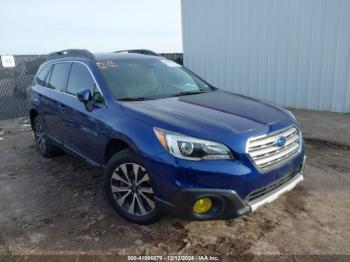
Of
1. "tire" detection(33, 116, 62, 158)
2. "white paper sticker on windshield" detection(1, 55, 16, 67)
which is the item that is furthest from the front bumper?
"white paper sticker on windshield" detection(1, 55, 16, 67)

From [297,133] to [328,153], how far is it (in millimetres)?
2368

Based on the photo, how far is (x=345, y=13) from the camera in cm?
830

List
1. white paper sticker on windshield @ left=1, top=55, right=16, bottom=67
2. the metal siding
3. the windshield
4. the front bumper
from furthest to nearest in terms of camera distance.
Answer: white paper sticker on windshield @ left=1, top=55, right=16, bottom=67, the metal siding, the windshield, the front bumper

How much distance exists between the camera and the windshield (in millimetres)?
3980

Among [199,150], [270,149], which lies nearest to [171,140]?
[199,150]

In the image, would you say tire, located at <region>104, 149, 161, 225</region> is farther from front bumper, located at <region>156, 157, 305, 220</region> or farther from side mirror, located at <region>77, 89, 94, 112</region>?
side mirror, located at <region>77, 89, 94, 112</region>

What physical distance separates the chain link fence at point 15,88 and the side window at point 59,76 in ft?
19.8

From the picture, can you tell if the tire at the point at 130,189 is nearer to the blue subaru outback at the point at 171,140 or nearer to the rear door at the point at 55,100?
the blue subaru outback at the point at 171,140

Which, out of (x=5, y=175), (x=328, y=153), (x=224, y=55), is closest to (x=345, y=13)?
(x=224, y=55)

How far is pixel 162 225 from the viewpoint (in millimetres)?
3492

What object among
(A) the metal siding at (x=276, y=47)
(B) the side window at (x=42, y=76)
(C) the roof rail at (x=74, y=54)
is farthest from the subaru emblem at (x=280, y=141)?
(A) the metal siding at (x=276, y=47)

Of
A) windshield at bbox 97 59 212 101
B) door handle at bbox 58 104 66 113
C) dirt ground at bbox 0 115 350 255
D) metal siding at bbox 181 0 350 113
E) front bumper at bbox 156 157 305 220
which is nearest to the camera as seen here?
front bumper at bbox 156 157 305 220

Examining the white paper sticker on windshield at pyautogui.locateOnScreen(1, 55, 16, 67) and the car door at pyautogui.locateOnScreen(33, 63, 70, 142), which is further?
the white paper sticker on windshield at pyautogui.locateOnScreen(1, 55, 16, 67)

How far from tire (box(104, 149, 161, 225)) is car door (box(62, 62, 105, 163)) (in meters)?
0.42
